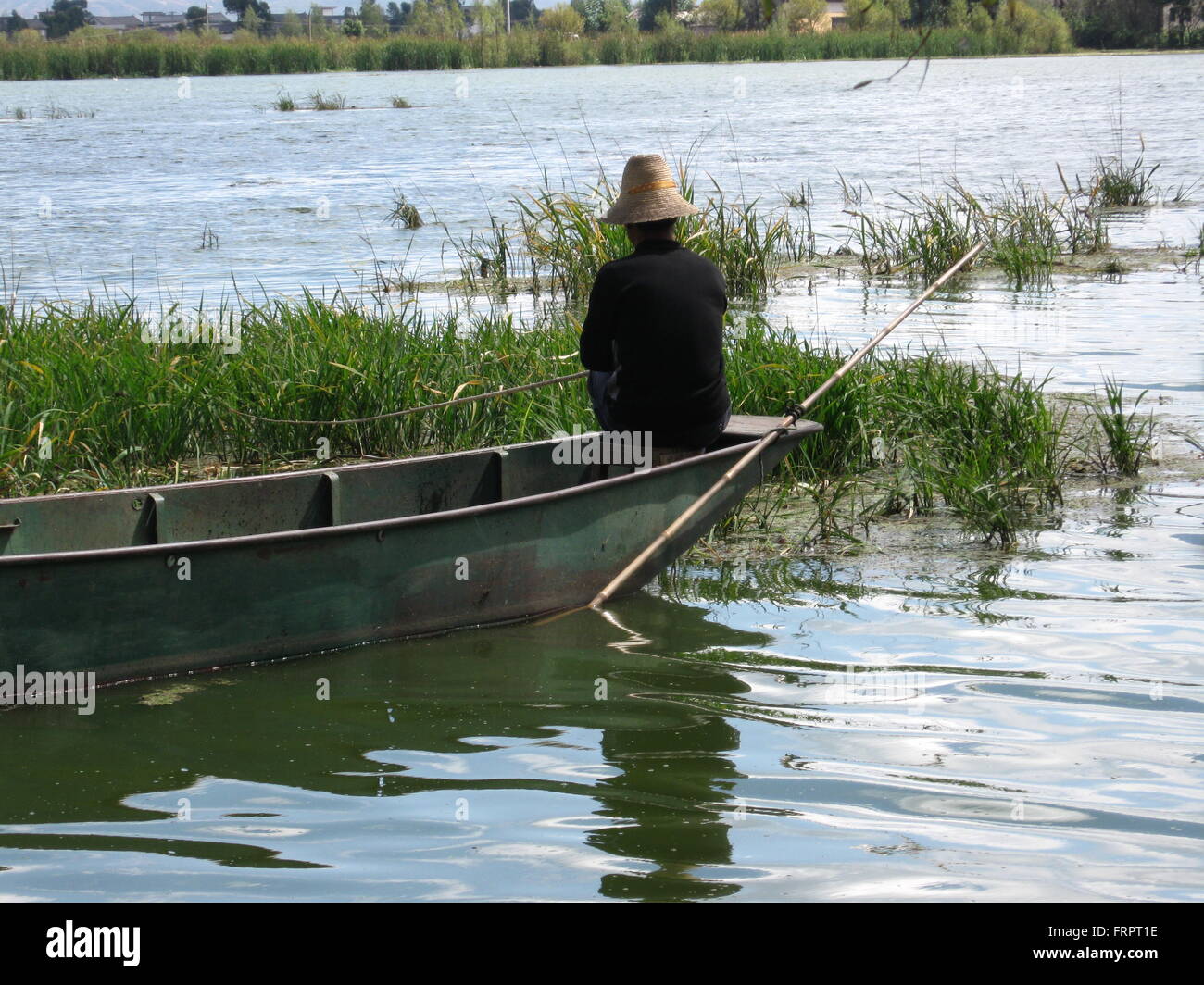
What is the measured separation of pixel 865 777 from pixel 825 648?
1119 millimetres

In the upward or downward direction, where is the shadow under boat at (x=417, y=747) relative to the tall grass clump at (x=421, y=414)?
downward

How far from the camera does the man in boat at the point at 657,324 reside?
229 inches

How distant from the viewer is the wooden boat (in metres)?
4.77

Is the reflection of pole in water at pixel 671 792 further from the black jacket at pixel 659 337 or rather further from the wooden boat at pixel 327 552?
the black jacket at pixel 659 337

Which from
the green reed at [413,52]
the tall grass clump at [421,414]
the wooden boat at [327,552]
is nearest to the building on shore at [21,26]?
the green reed at [413,52]

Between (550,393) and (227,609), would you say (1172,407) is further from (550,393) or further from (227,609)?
(227,609)

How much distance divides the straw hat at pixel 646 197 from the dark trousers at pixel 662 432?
2.25 ft

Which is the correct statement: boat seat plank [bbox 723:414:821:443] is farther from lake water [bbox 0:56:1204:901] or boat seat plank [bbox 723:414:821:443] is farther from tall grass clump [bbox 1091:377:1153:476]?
tall grass clump [bbox 1091:377:1153:476]

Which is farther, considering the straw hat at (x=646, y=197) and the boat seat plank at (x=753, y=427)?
the boat seat plank at (x=753, y=427)

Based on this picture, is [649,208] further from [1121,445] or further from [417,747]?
[1121,445]

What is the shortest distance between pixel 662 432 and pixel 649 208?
0.95m

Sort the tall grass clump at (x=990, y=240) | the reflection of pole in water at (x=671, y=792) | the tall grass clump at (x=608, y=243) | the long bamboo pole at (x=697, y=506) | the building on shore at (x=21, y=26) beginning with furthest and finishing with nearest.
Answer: the building on shore at (x=21, y=26), the tall grass clump at (x=990, y=240), the tall grass clump at (x=608, y=243), the long bamboo pole at (x=697, y=506), the reflection of pole in water at (x=671, y=792)

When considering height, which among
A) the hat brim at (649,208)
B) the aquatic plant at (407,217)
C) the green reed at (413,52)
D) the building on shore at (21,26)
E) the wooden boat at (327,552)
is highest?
the building on shore at (21,26)

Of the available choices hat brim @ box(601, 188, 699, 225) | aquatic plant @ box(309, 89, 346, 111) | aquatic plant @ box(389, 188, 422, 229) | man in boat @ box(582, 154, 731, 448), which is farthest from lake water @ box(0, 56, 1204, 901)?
aquatic plant @ box(309, 89, 346, 111)
